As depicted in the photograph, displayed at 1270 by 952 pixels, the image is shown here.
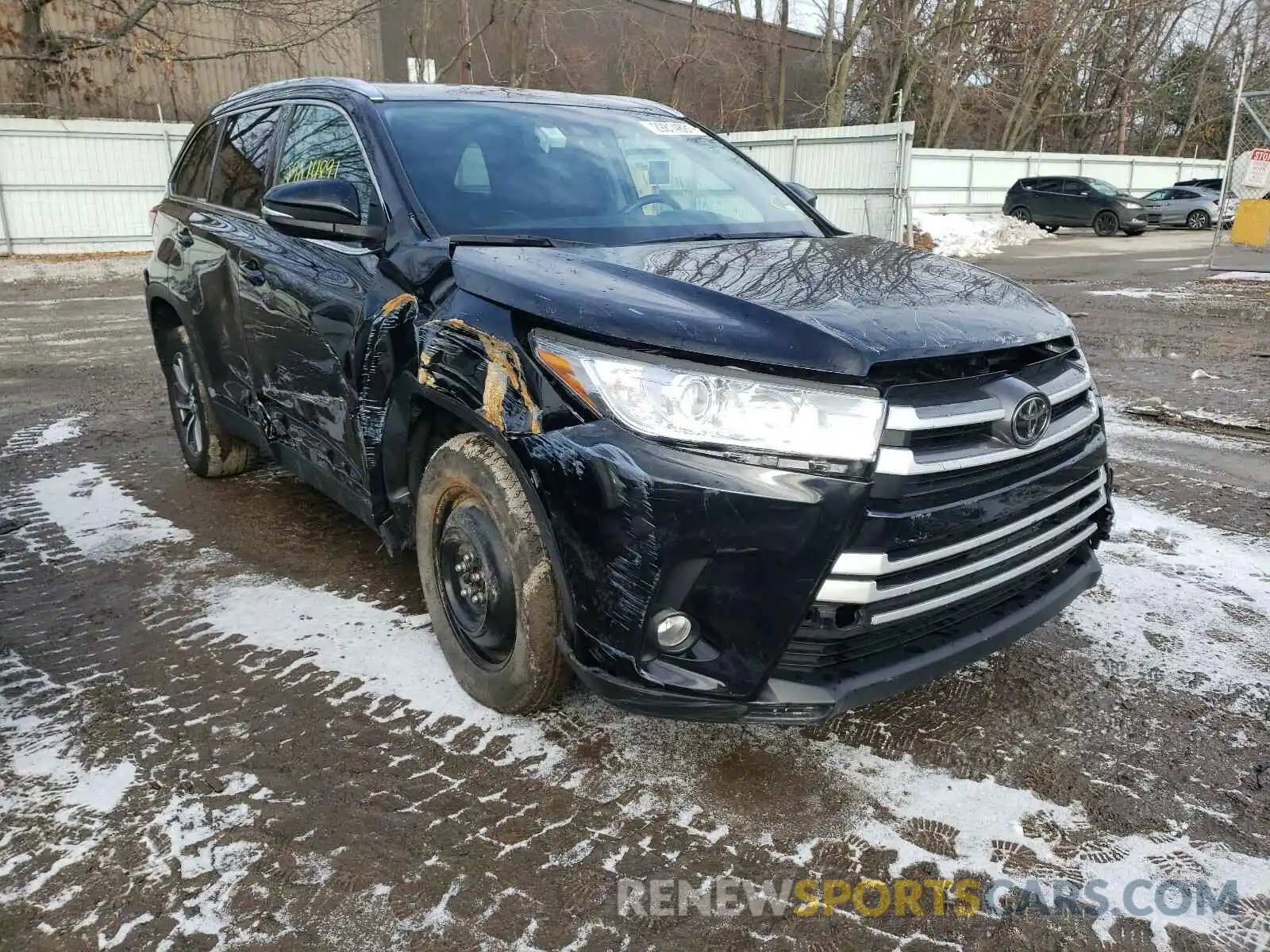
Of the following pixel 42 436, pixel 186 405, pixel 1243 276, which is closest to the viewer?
pixel 186 405

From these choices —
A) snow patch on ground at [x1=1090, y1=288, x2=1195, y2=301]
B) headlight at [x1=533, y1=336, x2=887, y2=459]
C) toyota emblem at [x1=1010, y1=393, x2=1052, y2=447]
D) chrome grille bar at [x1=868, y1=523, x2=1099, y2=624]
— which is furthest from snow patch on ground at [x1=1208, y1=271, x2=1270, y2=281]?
headlight at [x1=533, y1=336, x2=887, y2=459]

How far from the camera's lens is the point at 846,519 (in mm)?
2131

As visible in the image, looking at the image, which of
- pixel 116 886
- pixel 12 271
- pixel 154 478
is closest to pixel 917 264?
pixel 116 886

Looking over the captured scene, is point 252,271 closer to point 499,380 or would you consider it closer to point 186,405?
point 186,405

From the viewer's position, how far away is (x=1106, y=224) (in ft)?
87.5

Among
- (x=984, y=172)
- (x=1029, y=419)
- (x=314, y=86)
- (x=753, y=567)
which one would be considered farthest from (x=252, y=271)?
(x=984, y=172)

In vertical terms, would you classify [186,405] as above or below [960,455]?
below

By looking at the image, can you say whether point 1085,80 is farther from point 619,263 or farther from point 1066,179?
point 619,263

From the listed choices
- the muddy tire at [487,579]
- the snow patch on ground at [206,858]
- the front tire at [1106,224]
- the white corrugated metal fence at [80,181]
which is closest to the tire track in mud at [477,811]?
the snow patch on ground at [206,858]

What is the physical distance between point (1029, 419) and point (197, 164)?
14.4 feet

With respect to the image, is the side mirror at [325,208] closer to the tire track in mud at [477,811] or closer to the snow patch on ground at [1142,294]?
the tire track in mud at [477,811]

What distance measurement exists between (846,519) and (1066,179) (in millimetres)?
28536

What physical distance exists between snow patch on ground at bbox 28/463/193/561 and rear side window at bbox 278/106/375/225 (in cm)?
173

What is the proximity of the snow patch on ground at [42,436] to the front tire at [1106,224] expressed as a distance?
88.3 feet
